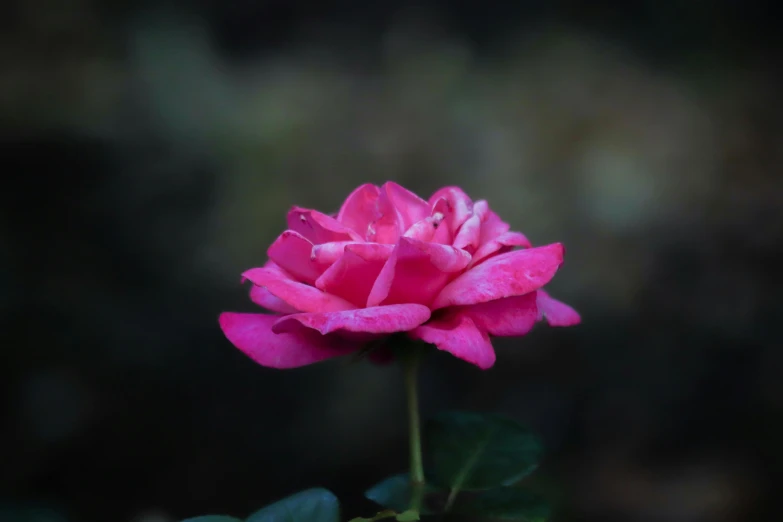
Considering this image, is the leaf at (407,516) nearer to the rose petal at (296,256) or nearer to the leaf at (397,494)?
the leaf at (397,494)

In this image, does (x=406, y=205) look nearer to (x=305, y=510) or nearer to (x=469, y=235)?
(x=469, y=235)

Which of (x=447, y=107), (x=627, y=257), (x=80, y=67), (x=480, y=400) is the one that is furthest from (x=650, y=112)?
(x=80, y=67)

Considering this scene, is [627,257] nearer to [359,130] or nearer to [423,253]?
[359,130]

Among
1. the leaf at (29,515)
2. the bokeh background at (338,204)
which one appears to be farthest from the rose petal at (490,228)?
the bokeh background at (338,204)

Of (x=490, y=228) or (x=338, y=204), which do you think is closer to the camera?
(x=490, y=228)

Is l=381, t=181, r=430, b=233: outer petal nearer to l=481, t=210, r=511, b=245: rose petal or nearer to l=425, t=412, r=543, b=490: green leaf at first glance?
l=481, t=210, r=511, b=245: rose petal

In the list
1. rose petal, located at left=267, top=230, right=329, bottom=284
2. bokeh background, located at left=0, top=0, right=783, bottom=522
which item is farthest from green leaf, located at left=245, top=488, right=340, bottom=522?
bokeh background, located at left=0, top=0, right=783, bottom=522

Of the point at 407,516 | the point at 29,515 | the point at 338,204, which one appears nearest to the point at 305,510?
the point at 407,516
